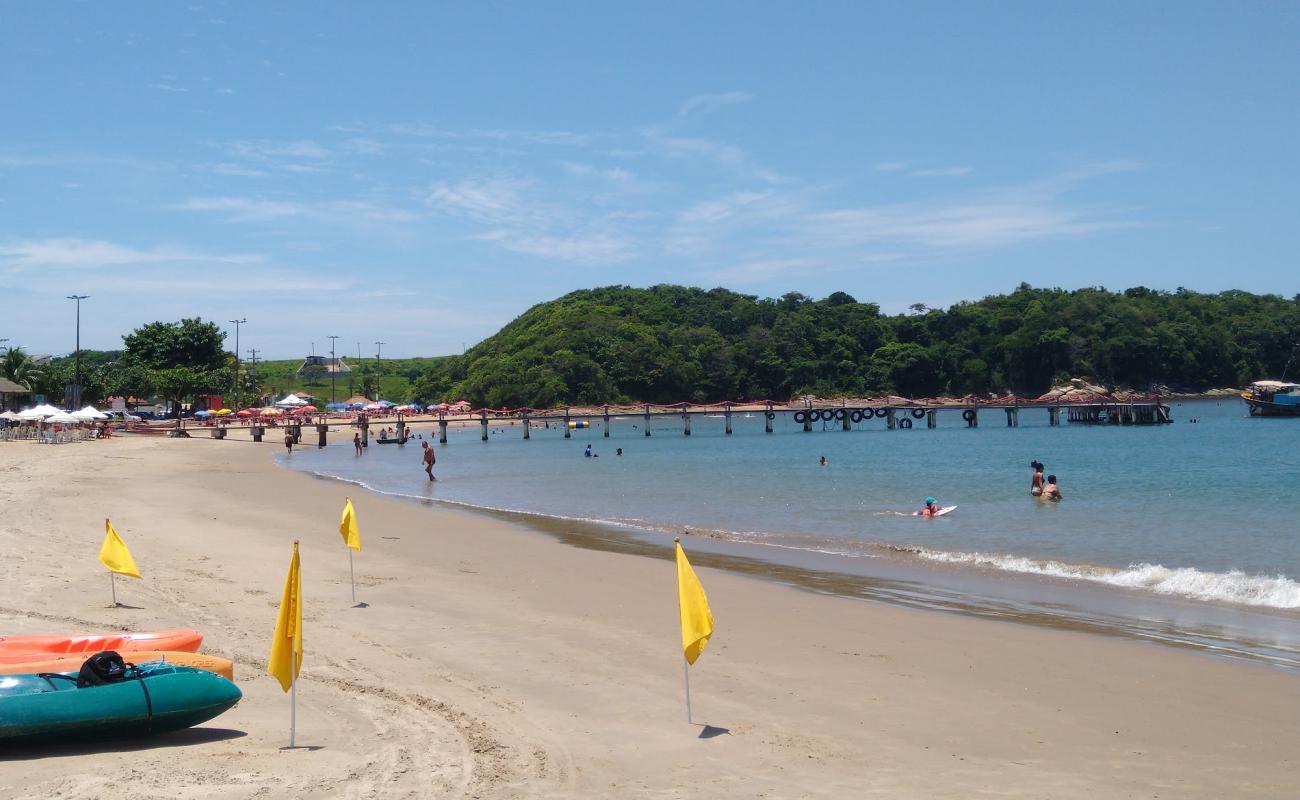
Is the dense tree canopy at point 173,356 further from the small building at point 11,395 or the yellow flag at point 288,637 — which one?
the yellow flag at point 288,637

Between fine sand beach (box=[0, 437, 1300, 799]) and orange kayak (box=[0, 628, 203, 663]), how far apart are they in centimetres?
61

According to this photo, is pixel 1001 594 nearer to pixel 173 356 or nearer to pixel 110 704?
pixel 110 704

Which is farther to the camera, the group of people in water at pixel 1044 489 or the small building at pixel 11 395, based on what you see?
the small building at pixel 11 395

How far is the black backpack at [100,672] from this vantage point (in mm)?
6488

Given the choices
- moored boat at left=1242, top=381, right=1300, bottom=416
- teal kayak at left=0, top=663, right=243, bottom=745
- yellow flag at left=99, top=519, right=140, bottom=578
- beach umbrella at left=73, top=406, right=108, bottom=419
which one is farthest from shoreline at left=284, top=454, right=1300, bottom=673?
moored boat at left=1242, top=381, right=1300, bottom=416

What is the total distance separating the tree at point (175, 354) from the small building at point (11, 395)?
9728 mm

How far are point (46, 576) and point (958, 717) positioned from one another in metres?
10.4

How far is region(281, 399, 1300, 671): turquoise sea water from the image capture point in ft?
53.1

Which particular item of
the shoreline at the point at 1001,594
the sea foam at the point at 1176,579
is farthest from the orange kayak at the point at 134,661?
the sea foam at the point at 1176,579

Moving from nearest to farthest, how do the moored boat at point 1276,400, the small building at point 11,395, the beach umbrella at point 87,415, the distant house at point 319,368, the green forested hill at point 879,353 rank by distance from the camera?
the beach umbrella at point 87,415 < the small building at point 11,395 < the moored boat at point 1276,400 < the green forested hill at point 879,353 < the distant house at point 319,368

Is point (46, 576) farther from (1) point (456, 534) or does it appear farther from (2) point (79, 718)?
(1) point (456, 534)

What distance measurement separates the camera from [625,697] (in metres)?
7.93

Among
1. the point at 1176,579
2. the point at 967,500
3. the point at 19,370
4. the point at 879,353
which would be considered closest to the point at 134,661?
the point at 1176,579

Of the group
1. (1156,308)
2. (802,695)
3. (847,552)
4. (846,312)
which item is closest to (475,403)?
(846,312)
